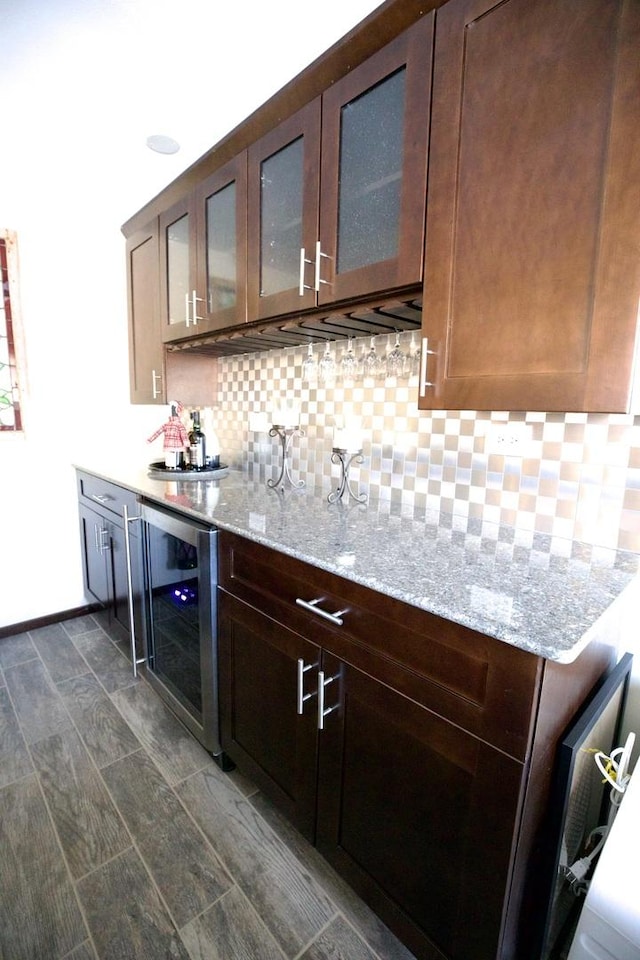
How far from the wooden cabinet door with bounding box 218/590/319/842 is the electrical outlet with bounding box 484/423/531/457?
0.78 meters

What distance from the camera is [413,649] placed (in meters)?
0.84

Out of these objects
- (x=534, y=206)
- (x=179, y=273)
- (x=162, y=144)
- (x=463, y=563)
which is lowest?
(x=463, y=563)

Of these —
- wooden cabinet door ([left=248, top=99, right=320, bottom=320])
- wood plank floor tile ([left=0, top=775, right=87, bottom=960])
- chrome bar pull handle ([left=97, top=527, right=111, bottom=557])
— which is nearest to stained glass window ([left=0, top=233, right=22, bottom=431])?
chrome bar pull handle ([left=97, top=527, right=111, bottom=557])

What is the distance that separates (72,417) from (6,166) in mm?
1176

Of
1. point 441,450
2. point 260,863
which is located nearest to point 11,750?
point 260,863

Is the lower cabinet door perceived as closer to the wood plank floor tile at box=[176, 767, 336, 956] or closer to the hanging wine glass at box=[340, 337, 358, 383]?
the wood plank floor tile at box=[176, 767, 336, 956]

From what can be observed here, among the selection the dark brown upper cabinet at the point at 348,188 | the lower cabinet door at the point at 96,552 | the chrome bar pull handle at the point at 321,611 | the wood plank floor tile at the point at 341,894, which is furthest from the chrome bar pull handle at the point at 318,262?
the wood plank floor tile at the point at 341,894

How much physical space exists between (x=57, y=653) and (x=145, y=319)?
1817mm

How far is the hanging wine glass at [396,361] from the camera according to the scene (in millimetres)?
1465

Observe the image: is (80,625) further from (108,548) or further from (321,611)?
(321,611)

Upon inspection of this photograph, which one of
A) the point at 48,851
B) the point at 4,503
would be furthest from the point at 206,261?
the point at 48,851

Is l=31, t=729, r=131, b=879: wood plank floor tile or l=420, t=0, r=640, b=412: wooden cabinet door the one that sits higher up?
l=420, t=0, r=640, b=412: wooden cabinet door

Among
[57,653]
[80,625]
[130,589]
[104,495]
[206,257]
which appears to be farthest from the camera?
[80,625]

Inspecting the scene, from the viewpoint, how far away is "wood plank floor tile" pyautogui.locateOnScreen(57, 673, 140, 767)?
1600mm
